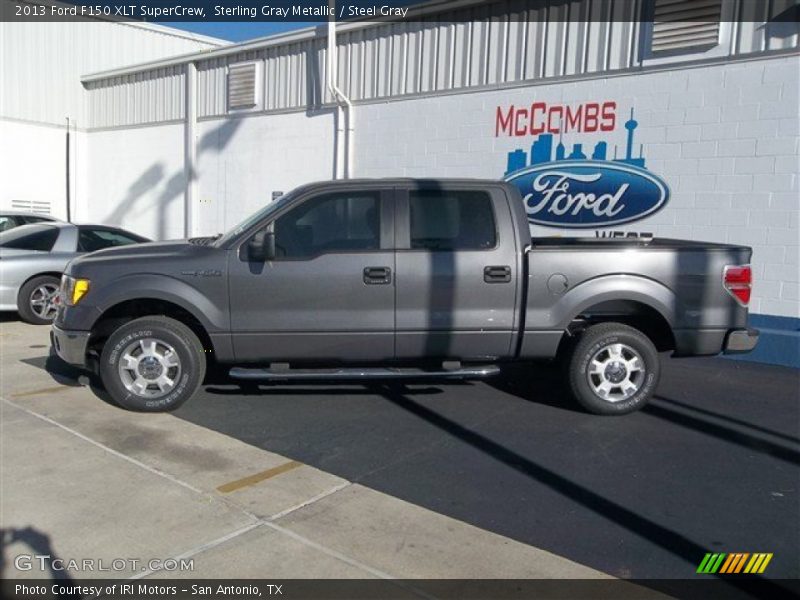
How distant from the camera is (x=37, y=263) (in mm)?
9547

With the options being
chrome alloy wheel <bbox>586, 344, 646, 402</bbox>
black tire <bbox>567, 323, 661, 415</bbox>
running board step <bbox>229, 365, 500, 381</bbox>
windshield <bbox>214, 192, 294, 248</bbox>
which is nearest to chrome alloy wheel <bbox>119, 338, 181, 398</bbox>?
running board step <bbox>229, 365, 500, 381</bbox>

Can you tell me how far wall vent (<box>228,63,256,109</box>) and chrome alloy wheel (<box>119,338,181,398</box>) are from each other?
8.76m

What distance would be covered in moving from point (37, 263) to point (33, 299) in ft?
1.79

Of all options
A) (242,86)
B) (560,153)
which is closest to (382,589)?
(560,153)

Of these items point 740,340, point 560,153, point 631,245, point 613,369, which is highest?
point 560,153

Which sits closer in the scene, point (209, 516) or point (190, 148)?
point (209, 516)

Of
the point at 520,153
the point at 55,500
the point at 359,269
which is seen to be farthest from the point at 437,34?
the point at 55,500

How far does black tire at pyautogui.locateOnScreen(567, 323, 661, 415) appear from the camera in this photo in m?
5.91

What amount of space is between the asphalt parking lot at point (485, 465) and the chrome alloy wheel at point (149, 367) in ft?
0.85

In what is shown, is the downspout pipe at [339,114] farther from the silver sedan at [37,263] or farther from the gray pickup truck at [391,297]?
the gray pickup truck at [391,297]

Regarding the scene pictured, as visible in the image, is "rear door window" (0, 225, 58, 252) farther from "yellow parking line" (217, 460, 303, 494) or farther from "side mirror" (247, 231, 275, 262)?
"yellow parking line" (217, 460, 303, 494)

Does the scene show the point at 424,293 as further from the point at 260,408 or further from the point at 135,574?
the point at 135,574

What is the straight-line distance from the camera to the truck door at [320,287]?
5738 millimetres

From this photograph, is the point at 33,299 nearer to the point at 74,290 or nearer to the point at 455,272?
the point at 74,290
